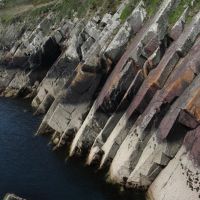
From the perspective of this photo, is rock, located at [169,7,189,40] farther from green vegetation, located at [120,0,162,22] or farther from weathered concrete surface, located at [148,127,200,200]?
weathered concrete surface, located at [148,127,200,200]

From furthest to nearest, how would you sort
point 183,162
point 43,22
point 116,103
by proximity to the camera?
1. point 43,22
2. point 116,103
3. point 183,162

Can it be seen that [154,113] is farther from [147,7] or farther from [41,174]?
[147,7]

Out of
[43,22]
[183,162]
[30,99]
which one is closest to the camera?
[183,162]

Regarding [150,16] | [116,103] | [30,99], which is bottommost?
[30,99]

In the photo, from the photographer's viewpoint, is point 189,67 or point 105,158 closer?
point 189,67

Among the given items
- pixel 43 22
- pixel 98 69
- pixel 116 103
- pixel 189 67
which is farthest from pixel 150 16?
pixel 43 22

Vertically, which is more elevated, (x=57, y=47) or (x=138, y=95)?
(x=138, y=95)

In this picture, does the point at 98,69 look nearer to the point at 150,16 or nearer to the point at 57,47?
the point at 150,16

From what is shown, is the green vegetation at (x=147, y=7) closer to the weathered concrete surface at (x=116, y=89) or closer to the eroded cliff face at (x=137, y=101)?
the eroded cliff face at (x=137, y=101)
